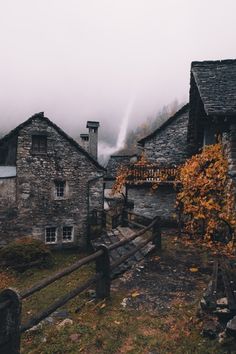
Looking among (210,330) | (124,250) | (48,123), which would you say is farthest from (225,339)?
(48,123)

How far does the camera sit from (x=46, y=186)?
2045cm

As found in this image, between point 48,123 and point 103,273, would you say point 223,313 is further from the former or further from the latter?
point 48,123

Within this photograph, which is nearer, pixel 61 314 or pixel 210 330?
pixel 210 330

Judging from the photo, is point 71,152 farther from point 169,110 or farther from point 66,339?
point 169,110

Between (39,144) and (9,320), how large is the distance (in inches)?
680

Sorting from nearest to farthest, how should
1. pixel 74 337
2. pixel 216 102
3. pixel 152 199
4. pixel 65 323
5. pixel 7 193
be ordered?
pixel 74 337 → pixel 65 323 → pixel 216 102 → pixel 152 199 → pixel 7 193

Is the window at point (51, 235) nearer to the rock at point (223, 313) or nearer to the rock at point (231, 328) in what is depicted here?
the rock at point (223, 313)

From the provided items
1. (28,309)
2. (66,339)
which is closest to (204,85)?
(66,339)

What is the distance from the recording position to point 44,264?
16891 mm

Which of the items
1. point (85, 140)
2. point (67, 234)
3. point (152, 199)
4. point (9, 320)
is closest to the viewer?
point (9, 320)

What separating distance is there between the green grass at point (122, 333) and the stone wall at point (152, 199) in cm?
1099

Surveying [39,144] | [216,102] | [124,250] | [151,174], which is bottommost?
[124,250]

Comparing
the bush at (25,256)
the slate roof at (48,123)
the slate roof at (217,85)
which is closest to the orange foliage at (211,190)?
the slate roof at (217,85)

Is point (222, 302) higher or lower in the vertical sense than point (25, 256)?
higher
